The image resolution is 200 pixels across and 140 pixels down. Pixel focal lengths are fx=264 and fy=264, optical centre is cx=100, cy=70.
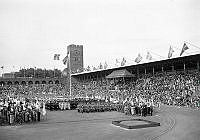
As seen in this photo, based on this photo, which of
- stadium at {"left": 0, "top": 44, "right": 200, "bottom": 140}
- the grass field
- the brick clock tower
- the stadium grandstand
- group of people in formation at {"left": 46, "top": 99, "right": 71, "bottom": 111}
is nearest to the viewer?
the grass field

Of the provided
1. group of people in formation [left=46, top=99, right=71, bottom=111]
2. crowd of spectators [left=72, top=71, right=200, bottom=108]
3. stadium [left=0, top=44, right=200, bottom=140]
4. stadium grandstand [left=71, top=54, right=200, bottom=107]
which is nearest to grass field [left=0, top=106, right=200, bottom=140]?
stadium [left=0, top=44, right=200, bottom=140]

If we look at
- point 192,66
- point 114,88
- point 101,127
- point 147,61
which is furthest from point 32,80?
point 101,127

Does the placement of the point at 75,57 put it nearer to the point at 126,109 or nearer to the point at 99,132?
the point at 126,109

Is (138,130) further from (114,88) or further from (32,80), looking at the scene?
(32,80)

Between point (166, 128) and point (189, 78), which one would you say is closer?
point (166, 128)

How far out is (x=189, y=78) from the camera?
3647cm

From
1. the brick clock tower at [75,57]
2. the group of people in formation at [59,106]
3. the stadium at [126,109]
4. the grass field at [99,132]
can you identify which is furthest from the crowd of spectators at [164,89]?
the brick clock tower at [75,57]

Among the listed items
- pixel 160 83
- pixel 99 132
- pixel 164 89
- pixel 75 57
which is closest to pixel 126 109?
pixel 99 132

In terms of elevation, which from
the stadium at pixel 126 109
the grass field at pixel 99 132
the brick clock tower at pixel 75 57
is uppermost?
the brick clock tower at pixel 75 57

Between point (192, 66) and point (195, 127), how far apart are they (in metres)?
24.3

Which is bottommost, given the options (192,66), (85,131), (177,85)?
(85,131)

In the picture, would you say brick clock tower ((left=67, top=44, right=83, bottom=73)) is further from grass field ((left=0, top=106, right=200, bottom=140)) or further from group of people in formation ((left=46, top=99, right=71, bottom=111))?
grass field ((left=0, top=106, right=200, bottom=140))

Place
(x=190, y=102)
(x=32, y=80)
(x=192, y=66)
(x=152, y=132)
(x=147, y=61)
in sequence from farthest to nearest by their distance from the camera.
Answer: (x=32, y=80) < (x=147, y=61) < (x=192, y=66) < (x=190, y=102) < (x=152, y=132)

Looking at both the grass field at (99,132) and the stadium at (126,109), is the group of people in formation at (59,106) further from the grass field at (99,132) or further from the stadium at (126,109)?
the grass field at (99,132)
